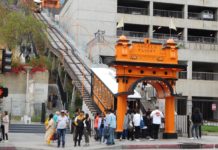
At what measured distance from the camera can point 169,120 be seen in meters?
27.7

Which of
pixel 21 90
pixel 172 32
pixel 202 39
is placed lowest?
pixel 21 90

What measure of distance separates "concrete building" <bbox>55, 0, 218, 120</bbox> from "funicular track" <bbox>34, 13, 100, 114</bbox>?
3849 millimetres

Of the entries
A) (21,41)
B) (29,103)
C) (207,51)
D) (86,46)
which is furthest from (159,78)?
(207,51)

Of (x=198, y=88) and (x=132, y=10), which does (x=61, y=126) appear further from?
(x=132, y=10)

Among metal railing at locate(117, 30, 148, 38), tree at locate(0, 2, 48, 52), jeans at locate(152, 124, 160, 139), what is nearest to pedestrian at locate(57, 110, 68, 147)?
jeans at locate(152, 124, 160, 139)

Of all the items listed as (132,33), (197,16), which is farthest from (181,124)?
(197,16)

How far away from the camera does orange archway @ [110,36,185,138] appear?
26.8 meters

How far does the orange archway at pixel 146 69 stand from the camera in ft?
87.8

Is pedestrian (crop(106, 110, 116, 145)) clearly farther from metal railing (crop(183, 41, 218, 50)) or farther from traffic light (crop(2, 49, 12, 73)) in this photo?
metal railing (crop(183, 41, 218, 50))

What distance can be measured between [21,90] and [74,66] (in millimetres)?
5388

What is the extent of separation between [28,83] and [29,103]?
1.90m

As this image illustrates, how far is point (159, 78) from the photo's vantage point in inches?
1073

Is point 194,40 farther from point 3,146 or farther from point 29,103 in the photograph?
point 3,146

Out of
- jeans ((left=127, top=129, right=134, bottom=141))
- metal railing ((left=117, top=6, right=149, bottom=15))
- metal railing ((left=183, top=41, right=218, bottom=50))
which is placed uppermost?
metal railing ((left=117, top=6, right=149, bottom=15))
